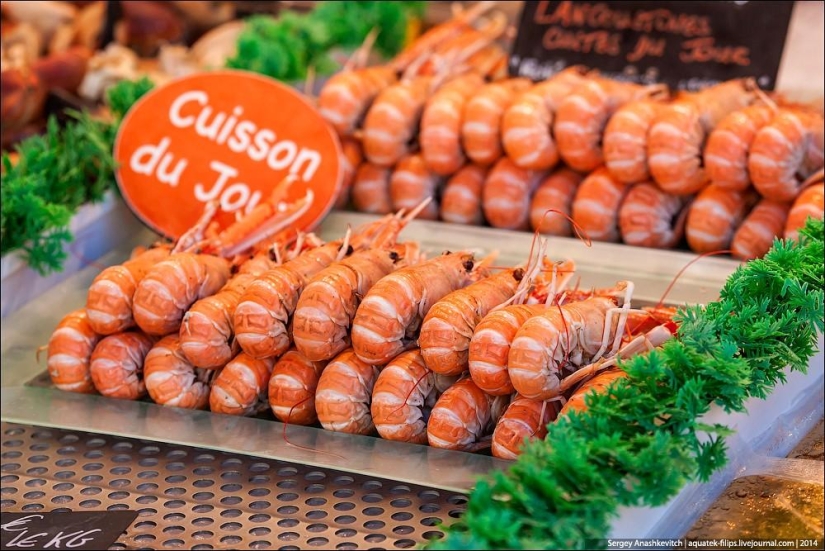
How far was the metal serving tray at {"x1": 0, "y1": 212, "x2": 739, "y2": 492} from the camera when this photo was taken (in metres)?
2.13

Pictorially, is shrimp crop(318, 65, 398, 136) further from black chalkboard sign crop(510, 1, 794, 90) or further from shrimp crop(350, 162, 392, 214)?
black chalkboard sign crop(510, 1, 794, 90)

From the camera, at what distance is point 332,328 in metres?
2.24

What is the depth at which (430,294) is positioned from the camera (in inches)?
90.1

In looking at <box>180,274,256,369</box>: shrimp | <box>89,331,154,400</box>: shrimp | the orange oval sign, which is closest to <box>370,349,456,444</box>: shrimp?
<box>180,274,256,369</box>: shrimp

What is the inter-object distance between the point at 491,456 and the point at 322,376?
402 millimetres

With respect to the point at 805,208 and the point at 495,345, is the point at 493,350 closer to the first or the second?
the point at 495,345

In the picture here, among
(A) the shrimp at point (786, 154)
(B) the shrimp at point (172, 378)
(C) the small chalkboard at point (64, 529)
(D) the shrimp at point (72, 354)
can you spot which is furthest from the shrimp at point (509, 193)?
(C) the small chalkboard at point (64, 529)

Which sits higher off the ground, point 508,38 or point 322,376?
point 508,38

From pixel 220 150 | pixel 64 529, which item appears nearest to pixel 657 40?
pixel 220 150

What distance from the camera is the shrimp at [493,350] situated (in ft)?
6.82

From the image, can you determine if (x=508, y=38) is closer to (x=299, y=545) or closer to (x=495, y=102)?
(x=495, y=102)

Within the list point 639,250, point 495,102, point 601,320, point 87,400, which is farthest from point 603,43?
point 87,400

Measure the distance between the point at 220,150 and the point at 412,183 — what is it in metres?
0.59

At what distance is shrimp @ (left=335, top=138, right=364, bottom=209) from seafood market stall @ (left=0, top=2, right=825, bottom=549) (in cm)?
1
